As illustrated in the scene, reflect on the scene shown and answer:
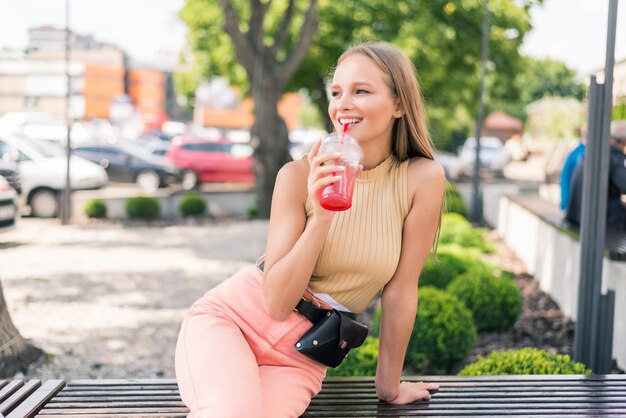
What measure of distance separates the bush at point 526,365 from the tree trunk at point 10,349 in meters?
2.92

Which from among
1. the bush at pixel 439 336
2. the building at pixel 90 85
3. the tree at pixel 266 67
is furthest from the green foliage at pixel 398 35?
the building at pixel 90 85

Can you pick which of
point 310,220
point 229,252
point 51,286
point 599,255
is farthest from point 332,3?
point 310,220

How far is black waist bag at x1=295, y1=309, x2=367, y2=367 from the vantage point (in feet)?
9.18

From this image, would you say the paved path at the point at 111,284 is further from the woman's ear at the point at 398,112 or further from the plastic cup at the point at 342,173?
the plastic cup at the point at 342,173

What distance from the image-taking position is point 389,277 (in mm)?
2930

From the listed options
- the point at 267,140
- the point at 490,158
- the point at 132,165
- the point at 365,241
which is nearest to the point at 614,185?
the point at 365,241

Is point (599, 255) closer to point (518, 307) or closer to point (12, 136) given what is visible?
point (518, 307)

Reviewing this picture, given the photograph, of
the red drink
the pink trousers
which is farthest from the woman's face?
the pink trousers

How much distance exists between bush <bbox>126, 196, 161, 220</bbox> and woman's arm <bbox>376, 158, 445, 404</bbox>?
1426 cm

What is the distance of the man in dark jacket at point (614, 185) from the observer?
7535mm

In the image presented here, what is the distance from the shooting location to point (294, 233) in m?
2.76

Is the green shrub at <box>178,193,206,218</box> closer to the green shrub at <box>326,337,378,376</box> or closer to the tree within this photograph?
the tree

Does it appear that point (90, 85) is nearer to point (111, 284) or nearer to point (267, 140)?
point (267, 140)

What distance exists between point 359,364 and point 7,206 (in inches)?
347
